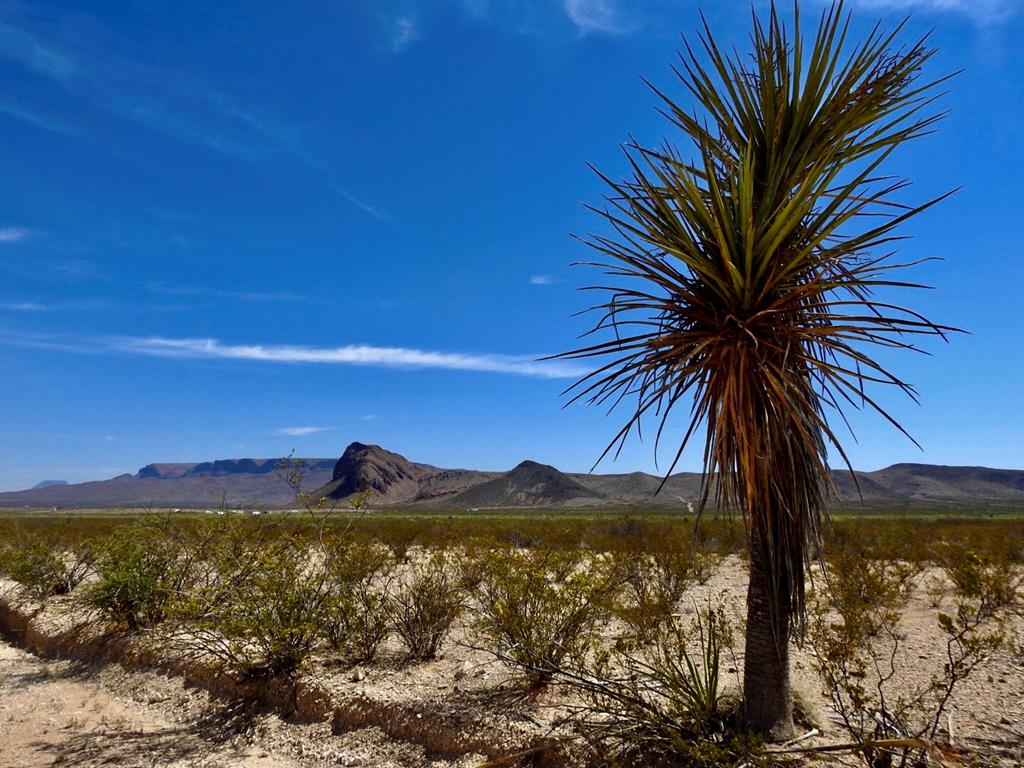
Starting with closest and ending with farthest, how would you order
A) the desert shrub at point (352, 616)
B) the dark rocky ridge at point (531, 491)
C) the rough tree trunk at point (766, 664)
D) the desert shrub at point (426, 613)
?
the rough tree trunk at point (766, 664)
the desert shrub at point (352, 616)
the desert shrub at point (426, 613)
the dark rocky ridge at point (531, 491)

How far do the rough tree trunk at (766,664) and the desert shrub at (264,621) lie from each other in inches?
193

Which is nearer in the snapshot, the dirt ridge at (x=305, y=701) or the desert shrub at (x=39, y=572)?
the dirt ridge at (x=305, y=701)

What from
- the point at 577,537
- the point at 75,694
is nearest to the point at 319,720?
the point at 75,694

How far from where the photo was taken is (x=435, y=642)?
7.84 meters

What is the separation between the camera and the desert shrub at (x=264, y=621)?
689 cm

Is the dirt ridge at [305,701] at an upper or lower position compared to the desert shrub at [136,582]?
lower

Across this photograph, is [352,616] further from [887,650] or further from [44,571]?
[44,571]

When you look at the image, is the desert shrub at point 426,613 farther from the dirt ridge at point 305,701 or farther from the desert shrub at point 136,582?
the desert shrub at point 136,582

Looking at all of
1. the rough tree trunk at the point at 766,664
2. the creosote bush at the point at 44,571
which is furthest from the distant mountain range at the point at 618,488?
the rough tree trunk at the point at 766,664

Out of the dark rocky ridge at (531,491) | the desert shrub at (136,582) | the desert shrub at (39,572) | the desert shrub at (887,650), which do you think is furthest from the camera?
the dark rocky ridge at (531,491)

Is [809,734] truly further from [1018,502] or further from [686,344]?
[1018,502]

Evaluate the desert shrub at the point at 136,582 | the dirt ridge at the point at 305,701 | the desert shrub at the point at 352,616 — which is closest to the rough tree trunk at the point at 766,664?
the dirt ridge at the point at 305,701

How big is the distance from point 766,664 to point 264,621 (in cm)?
559

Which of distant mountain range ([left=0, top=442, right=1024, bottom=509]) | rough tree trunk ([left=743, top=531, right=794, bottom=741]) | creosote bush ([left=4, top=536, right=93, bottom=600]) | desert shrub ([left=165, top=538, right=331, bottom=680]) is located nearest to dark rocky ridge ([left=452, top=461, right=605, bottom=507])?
distant mountain range ([left=0, top=442, right=1024, bottom=509])
